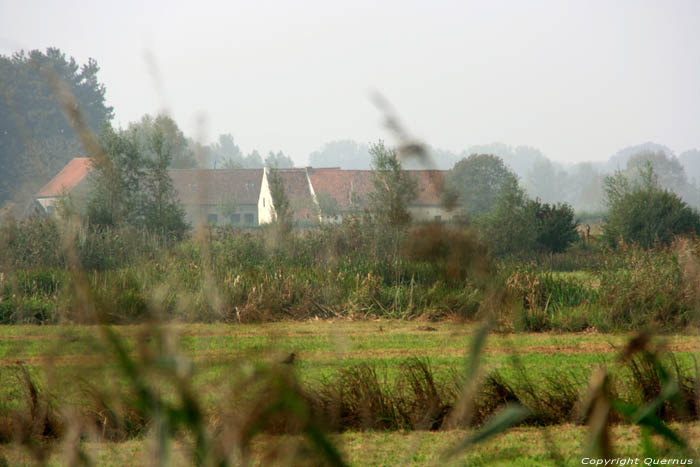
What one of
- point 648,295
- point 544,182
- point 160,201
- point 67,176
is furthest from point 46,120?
point 544,182

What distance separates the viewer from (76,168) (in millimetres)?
53531

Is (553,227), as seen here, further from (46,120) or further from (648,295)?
(46,120)

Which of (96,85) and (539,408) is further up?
(96,85)

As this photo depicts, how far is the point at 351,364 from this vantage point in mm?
6945

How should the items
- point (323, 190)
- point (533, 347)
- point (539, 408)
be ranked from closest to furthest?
point (539, 408) → point (533, 347) → point (323, 190)

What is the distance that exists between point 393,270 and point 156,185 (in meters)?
11.2

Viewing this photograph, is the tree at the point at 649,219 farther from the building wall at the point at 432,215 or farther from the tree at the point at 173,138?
the building wall at the point at 432,215

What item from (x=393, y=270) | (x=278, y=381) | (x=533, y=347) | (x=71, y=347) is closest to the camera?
(x=278, y=381)

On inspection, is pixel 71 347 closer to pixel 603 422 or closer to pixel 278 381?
pixel 278 381

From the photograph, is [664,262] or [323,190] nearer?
[664,262]

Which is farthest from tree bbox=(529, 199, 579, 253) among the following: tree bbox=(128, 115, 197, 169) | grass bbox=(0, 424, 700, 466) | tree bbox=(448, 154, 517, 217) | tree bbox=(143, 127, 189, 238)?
tree bbox=(448, 154, 517, 217)

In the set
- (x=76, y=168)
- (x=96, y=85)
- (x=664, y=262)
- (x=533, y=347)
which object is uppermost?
(x=96, y=85)

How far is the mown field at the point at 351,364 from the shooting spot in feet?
2.48

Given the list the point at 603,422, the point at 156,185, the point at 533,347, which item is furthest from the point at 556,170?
the point at 603,422
